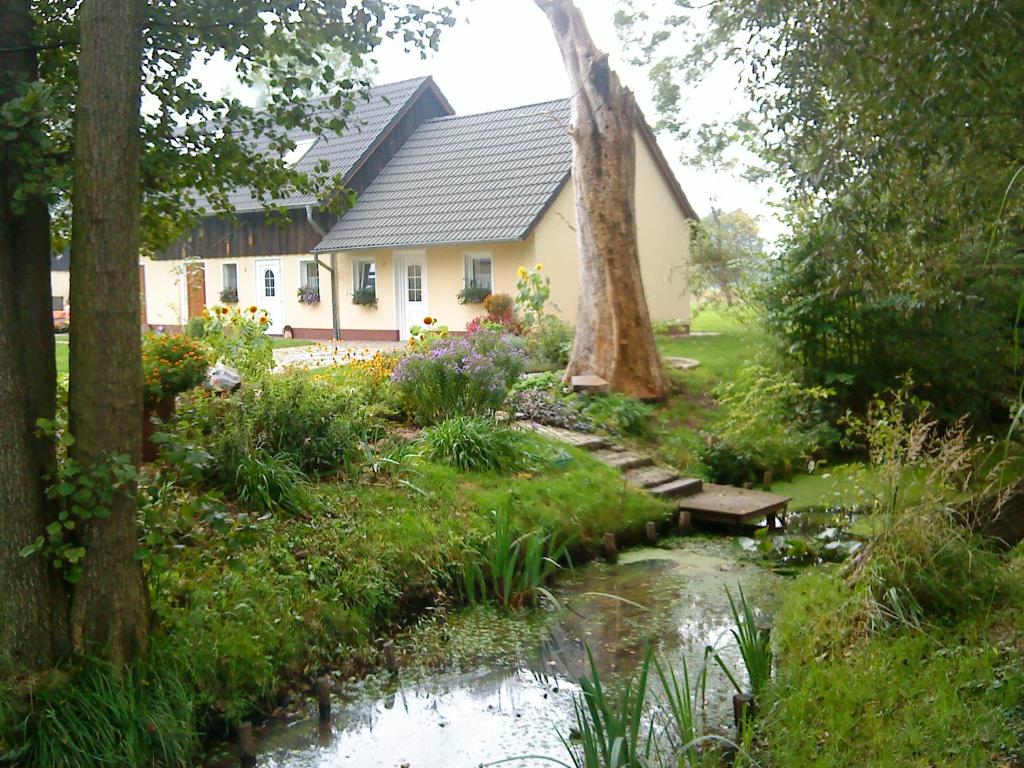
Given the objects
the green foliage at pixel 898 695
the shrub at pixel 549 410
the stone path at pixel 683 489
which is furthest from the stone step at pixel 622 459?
the green foliage at pixel 898 695

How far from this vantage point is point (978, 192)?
675 centimetres

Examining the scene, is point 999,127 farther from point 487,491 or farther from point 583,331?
point 583,331

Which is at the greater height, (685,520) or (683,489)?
(683,489)

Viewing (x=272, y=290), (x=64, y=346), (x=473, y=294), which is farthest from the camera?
(x=272, y=290)

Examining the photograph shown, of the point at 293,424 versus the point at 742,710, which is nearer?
the point at 742,710

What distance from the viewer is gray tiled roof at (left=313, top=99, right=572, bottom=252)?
2195 centimetres

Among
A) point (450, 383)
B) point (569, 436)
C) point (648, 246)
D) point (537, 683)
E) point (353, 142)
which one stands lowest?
point (537, 683)

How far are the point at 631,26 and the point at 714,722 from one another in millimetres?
11767

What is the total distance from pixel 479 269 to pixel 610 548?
14.5 meters

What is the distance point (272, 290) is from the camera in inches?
1059

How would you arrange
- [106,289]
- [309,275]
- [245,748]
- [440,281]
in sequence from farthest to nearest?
[309,275], [440,281], [245,748], [106,289]

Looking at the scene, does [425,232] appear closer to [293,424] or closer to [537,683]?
[293,424]

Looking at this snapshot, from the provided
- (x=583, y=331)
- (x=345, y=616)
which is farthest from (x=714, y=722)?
(x=583, y=331)

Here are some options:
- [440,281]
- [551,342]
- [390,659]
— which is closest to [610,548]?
[390,659]
